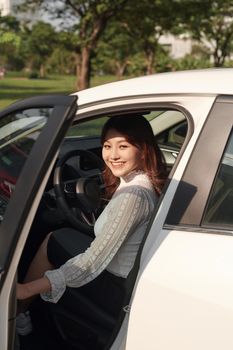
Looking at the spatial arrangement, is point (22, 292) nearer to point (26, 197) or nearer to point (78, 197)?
point (26, 197)

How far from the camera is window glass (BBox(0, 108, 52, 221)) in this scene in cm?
196

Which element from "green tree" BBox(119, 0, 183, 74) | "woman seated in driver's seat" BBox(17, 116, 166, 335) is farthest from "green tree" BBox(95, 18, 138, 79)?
"woman seated in driver's seat" BBox(17, 116, 166, 335)

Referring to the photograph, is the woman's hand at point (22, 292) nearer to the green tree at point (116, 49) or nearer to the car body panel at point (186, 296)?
the car body panel at point (186, 296)

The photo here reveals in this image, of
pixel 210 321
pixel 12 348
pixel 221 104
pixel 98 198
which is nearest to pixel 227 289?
pixel 210 321

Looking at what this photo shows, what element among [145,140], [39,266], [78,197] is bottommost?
[39,266]

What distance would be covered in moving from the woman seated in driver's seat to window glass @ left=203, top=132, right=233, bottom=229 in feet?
1.10

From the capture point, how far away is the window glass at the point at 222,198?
5.54 feet

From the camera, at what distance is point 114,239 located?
192 centimetres

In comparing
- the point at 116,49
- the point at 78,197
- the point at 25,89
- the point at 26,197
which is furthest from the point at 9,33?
the point at 116,49

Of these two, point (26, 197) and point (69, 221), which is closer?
point (26, 197)

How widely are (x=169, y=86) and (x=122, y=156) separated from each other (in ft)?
1.23

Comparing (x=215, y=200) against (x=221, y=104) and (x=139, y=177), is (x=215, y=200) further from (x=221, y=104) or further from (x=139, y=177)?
(x=139, y=177)

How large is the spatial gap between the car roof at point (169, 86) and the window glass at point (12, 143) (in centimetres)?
24

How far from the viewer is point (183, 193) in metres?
1.74
